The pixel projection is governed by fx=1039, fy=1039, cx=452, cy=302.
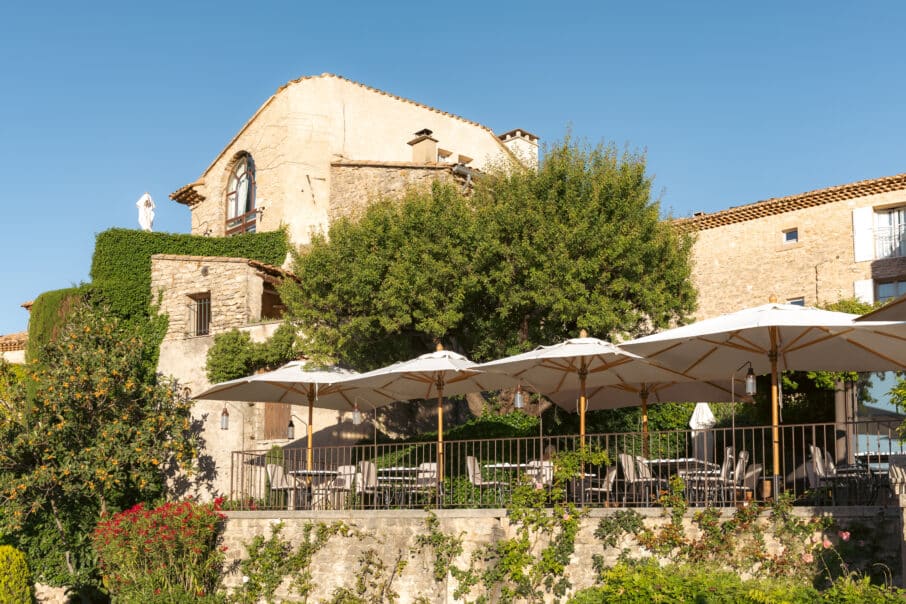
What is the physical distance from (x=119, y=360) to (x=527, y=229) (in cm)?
917

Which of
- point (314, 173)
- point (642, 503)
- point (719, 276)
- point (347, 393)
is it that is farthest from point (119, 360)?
point (719, 276)

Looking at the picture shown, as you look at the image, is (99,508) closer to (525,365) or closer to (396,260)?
(396,260)

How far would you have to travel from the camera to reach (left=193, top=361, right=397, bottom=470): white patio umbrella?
16641 mm

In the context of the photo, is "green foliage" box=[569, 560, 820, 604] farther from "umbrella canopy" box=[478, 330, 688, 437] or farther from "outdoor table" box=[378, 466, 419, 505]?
"outdoor table" box=[378, 466, 419, 505]

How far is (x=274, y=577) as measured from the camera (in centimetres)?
1480

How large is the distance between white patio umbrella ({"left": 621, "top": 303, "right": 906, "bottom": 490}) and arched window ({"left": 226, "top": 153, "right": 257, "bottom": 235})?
1783 centimetres

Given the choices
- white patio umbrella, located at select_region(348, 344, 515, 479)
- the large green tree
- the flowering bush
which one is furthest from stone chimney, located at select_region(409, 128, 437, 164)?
A: the flowering bush

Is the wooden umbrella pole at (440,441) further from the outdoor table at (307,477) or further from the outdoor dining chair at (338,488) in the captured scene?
the outdoor table at (307,477)

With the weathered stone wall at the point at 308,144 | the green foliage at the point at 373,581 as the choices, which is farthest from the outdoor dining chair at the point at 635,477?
the weathered stone wall at the point at 308,144

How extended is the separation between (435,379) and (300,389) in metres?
3.14

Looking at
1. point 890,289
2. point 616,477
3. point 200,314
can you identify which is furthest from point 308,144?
point 616,477

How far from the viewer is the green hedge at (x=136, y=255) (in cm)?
2497

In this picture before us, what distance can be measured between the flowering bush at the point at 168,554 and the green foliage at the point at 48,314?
30.7ft

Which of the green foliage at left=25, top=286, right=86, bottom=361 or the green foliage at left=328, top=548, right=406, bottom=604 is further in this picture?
the green foliage at left=25, top=286, right=86, bottom=361
